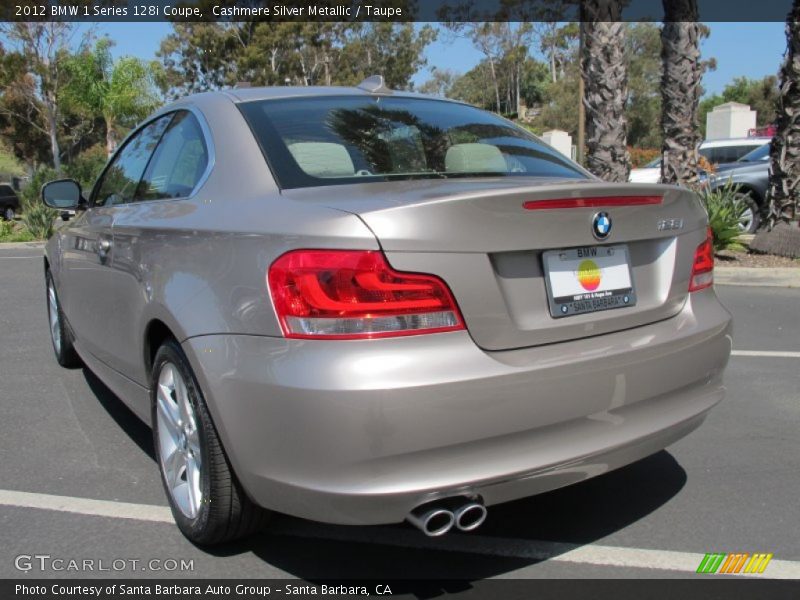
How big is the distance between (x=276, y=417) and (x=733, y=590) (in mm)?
1645

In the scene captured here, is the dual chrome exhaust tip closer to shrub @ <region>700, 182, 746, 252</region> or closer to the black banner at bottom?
the black banner at bottom

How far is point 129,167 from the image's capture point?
13.6ft

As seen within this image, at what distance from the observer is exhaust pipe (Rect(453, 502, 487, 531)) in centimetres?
226

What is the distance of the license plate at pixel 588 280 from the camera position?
2.47 metres

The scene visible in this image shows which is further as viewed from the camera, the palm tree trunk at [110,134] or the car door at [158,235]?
the palm tree trunk at [110,134]

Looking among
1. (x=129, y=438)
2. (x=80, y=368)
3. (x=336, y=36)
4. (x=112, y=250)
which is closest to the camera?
(x=112, y=250)

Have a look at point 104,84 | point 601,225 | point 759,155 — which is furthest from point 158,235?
point 104,84

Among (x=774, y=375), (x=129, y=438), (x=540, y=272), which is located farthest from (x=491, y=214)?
(x=774, y=375)

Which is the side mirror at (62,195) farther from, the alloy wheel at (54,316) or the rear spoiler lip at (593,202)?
the rear spoiler lip at (593,202)

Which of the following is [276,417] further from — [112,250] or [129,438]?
[129,438]

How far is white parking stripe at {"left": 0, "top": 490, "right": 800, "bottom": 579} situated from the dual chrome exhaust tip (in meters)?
0.63

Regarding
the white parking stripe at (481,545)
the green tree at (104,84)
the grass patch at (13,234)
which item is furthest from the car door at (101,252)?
the green tree at (104,84)

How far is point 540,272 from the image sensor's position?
8.00 feet

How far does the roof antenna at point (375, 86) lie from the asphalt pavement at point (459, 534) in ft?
6.42
